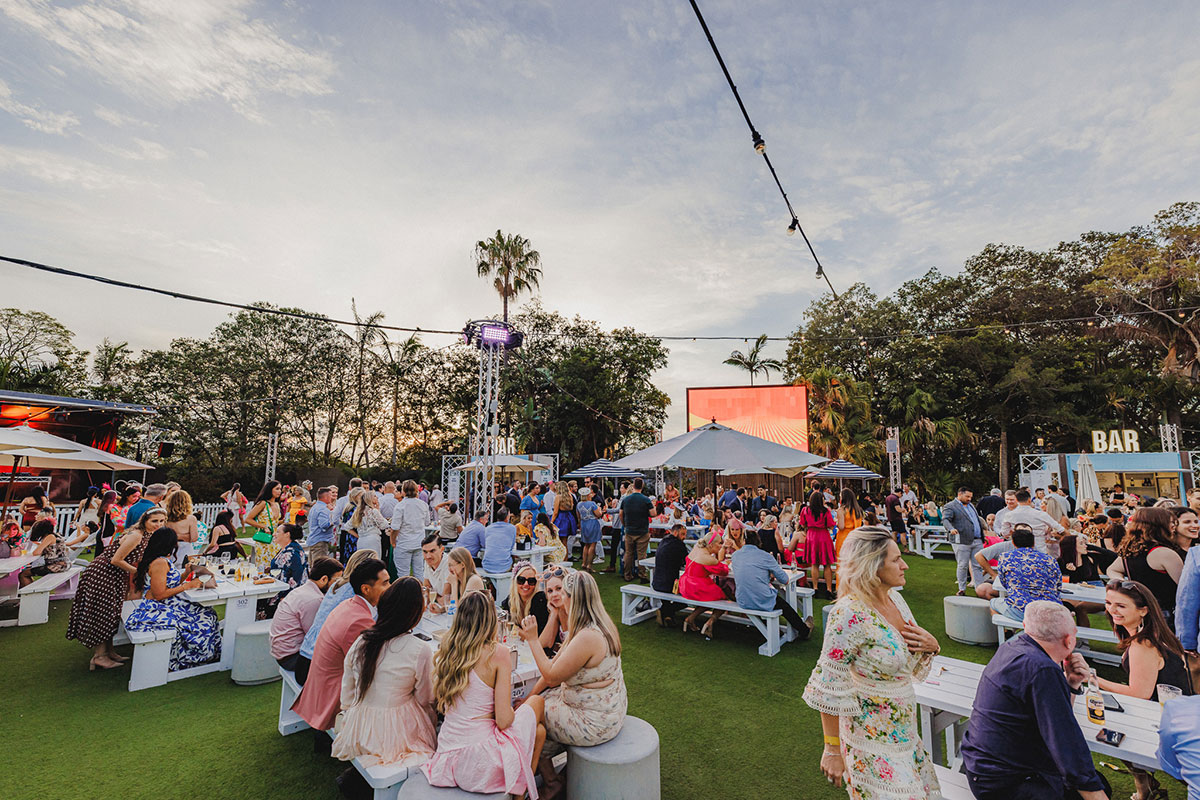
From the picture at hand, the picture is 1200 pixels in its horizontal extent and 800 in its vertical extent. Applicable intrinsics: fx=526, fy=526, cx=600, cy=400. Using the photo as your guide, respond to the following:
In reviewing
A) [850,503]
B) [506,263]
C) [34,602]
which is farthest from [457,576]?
[506,263]

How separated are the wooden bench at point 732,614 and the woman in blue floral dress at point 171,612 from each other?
4.52 metres

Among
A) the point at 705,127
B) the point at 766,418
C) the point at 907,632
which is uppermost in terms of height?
the point at 705,127

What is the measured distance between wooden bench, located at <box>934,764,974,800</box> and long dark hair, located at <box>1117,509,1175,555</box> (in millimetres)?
3269

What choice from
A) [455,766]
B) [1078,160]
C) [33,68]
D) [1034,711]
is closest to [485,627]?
[455,766]

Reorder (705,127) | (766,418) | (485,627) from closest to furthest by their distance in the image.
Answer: (485,627)
(705,127)
(766,418)

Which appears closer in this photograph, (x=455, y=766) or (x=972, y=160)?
(x=455, y=766)

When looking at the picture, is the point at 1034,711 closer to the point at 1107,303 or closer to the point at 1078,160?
the point at 1078,160

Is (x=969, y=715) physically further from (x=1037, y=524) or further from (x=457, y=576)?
(x=1037, y=524)

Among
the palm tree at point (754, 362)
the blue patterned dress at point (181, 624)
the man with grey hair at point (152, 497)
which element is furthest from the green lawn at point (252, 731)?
the palm tree at point (754, 362)

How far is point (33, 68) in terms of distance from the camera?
6.80 metres

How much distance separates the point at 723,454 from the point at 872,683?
190 inches

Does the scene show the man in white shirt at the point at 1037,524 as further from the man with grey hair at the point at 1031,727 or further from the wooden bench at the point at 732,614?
the man with grey hair at the point at 1031,727

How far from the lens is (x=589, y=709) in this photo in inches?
115

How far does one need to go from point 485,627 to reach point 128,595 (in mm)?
5008
